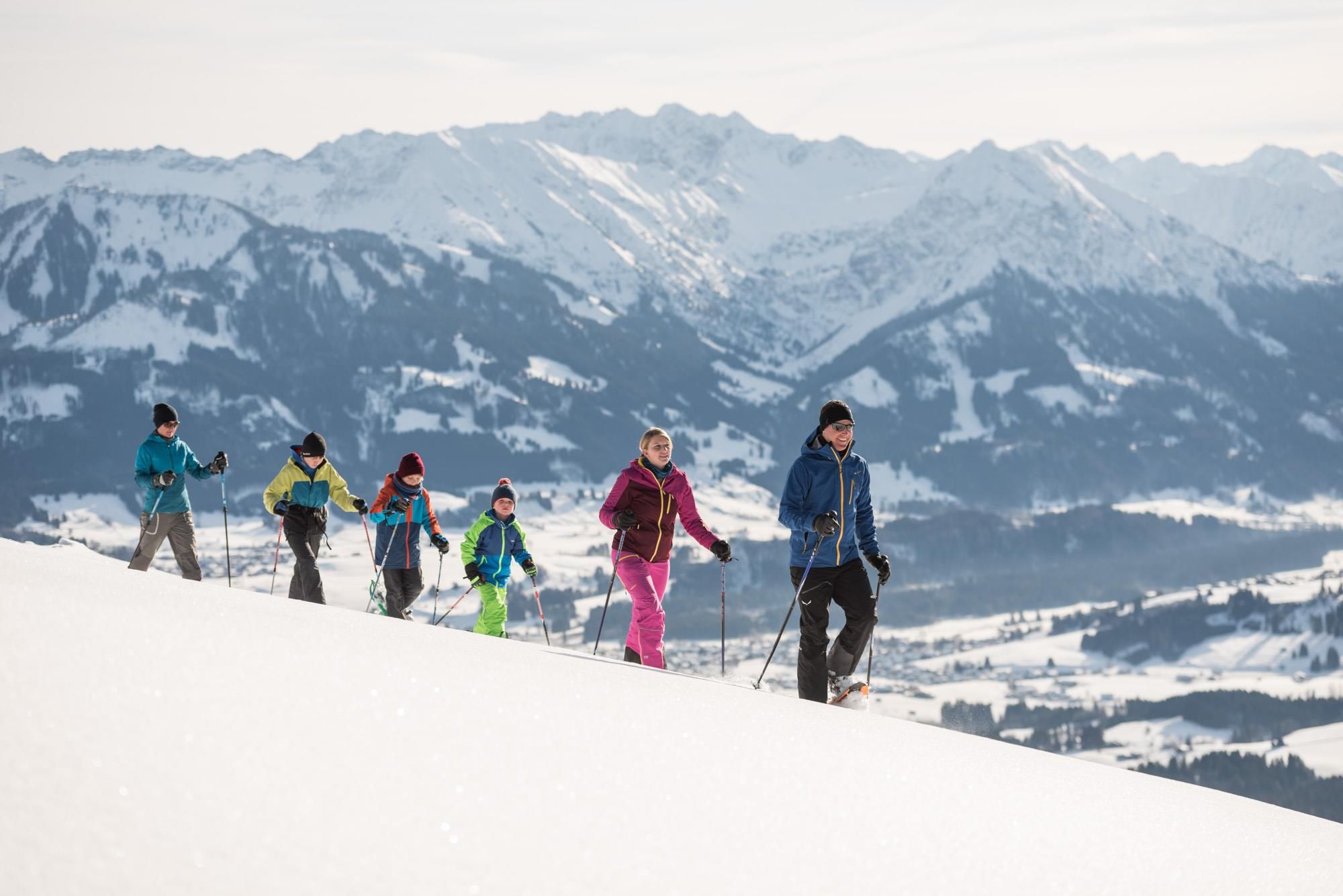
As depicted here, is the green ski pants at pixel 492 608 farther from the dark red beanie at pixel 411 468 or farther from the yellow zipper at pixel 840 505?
the yellow zipper at pixel 840 505

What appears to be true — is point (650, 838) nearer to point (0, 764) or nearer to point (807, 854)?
point (807, 854)

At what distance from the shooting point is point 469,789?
5668 millimetres

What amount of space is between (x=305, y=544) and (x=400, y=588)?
1.28m

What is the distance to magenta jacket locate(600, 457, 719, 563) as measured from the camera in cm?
1288

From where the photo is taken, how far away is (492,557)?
1592cm

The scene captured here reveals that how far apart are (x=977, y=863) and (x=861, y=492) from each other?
5.71m

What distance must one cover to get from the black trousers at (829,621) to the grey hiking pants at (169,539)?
7.59m

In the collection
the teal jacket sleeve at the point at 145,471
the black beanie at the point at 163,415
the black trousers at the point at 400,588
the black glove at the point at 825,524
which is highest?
the black beanie at the point at 163,415

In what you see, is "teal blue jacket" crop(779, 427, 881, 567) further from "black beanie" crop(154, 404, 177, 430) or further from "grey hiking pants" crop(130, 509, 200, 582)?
"grey hiking pants" crop(130, 509, 200, 582)

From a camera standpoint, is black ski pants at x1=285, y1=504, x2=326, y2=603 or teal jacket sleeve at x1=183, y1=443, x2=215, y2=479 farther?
black ski pants at x1=285, y1=504, x2=326, y2=603

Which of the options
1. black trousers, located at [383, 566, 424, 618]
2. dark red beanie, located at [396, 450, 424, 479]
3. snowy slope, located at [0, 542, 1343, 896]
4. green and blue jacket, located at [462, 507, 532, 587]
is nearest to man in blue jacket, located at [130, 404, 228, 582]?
dark red beanie, located at [396, 450, 424, 479]

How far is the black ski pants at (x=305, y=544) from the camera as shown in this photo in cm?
→ 1577

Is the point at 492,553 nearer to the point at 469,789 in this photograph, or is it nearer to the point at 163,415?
the point at 163,415

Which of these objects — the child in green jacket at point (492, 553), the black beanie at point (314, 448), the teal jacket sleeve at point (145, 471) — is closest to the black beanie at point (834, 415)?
the child in green jacket at point (492, 553)
